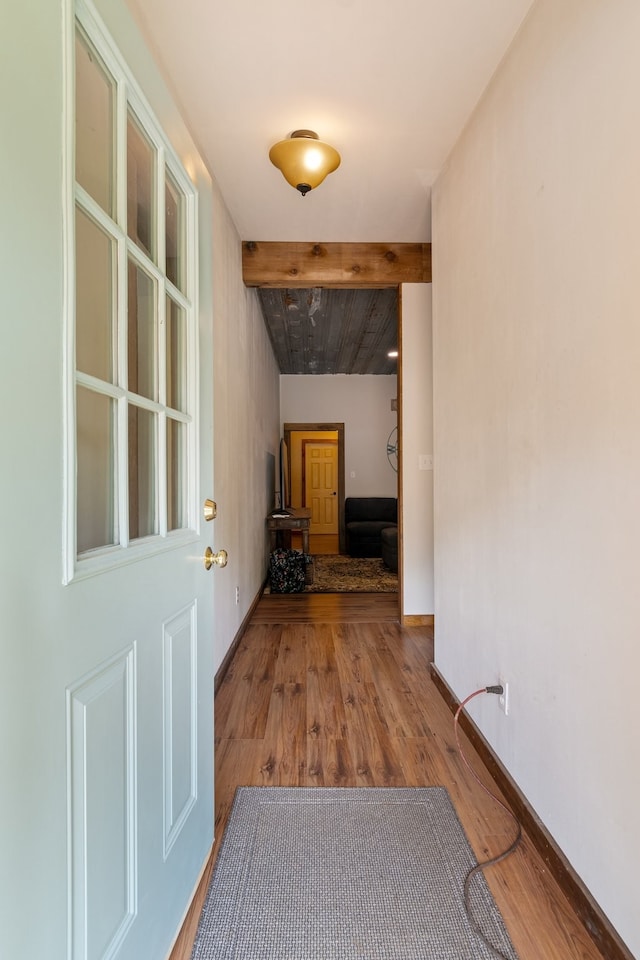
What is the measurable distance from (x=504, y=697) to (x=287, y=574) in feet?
9.50

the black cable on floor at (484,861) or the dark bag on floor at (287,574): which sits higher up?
the dark bag on floor at (287,574)

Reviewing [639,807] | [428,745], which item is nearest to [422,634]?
[428,745]

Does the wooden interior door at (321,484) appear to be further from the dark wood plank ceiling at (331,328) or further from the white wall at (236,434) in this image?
the white wall at (236,434)

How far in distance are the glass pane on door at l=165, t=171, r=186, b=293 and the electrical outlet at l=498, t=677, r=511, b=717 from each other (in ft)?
5.38

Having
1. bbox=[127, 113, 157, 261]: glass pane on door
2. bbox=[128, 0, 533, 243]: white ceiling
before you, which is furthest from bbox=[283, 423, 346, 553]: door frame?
bbox=[127, 113, 157, 261]: glass pane on door

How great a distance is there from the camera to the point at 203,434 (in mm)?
1337

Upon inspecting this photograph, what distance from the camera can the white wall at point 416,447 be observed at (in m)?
3.31

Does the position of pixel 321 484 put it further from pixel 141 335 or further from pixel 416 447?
pixel 141 335

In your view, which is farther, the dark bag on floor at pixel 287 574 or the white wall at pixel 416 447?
the dark bag on floor at pixel 287 574

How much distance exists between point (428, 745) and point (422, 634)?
1.33 m

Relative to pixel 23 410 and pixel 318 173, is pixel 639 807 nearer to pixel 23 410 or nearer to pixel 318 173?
pixel 23 410

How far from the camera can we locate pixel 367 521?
680cm

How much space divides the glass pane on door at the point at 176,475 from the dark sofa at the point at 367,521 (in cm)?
516

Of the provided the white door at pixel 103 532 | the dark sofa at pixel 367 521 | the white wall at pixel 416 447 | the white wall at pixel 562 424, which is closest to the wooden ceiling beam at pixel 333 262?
the white wall at pixel 416 447
